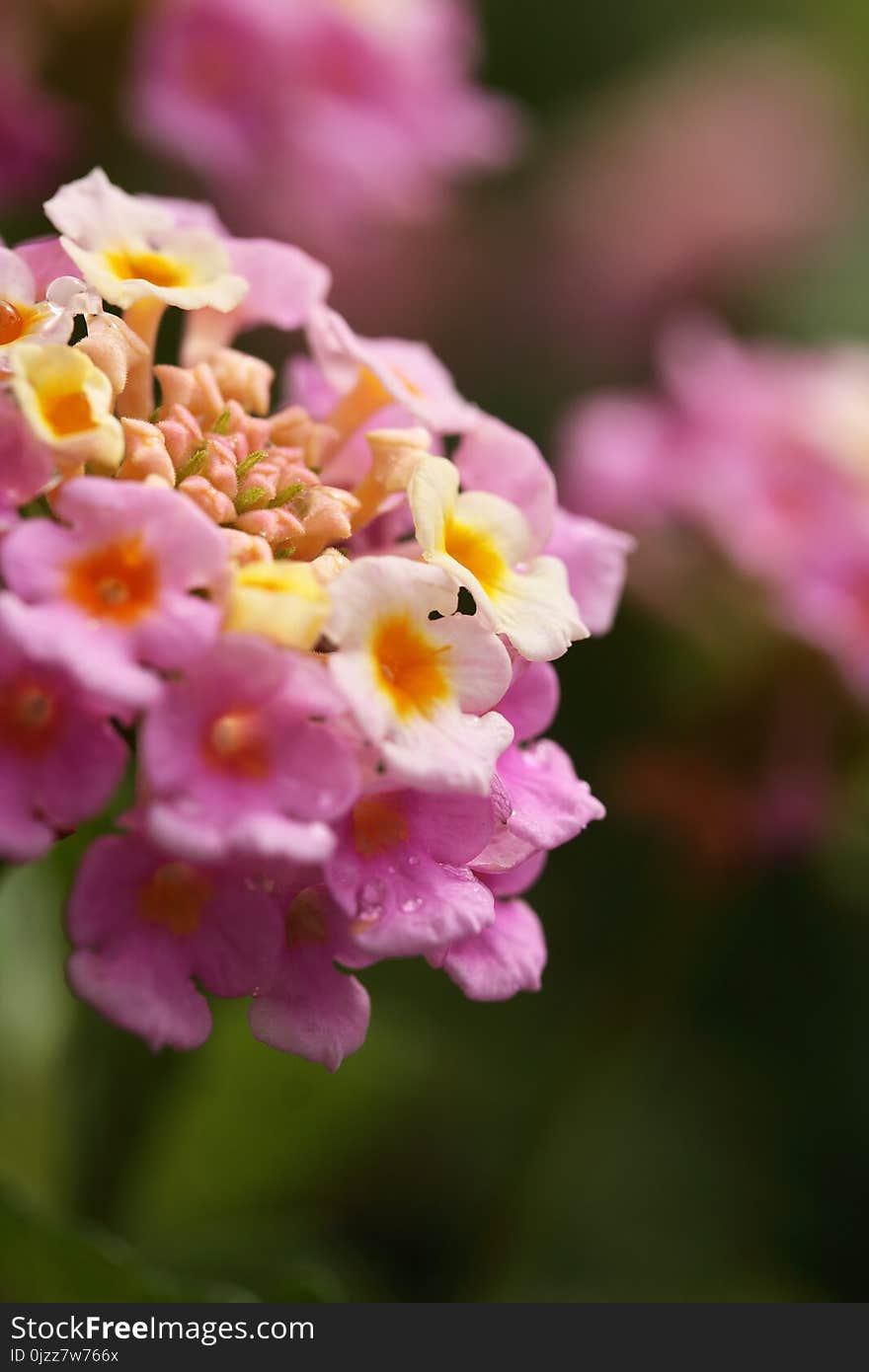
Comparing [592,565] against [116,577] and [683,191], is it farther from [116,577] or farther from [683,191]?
[683,191]

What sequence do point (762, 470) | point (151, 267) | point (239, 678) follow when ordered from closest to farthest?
point (239, 678), point (151, 267), point (762, 470)

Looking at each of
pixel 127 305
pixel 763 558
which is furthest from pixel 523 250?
pixel 127 305

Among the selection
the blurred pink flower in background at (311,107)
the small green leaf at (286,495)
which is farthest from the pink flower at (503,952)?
the blurred pink flower in background at (311,107)

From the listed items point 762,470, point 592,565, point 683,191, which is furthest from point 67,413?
point 683,191

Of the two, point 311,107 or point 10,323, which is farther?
point 311,107

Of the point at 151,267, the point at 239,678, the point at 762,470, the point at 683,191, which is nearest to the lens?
the point at 239,678

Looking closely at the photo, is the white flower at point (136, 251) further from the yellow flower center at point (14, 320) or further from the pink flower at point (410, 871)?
the pink flower at point (410, 871)

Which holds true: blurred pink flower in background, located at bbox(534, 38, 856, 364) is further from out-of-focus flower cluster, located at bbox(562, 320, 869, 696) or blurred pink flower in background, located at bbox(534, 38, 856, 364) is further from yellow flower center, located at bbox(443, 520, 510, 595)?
yellow flower center, located at bbox(443, 520, 510, 595)

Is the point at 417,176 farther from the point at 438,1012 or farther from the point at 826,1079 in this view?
the point at 826,1079
